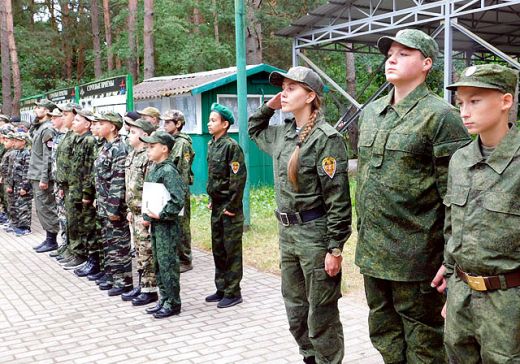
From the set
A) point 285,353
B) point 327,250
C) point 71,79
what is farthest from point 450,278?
point 71,79

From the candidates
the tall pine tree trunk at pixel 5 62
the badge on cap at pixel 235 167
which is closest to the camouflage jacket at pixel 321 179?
the badge on cap at pixel 235 167

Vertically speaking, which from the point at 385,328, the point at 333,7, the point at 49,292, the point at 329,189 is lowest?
the point at 49,292

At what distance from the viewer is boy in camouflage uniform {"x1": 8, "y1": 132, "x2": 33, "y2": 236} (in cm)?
939

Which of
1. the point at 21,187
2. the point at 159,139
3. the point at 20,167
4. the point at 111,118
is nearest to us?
the point at 159,139

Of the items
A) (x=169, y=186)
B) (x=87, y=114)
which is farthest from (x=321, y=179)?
(x=87, y=114)

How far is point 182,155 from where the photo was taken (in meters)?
6.62

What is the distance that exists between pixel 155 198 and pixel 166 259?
1.91 ft

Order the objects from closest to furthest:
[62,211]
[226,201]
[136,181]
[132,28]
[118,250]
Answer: [226,201] < [136,181] < [118,250] < [62,211] < [132,28]

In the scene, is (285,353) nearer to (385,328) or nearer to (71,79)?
(385,328)

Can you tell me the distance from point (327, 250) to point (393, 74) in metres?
1.15

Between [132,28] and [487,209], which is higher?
[132,28]

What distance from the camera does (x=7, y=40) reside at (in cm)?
1950

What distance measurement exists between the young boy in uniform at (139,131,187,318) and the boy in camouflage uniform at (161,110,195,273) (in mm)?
1238

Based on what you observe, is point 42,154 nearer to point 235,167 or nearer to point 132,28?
point 235,167
